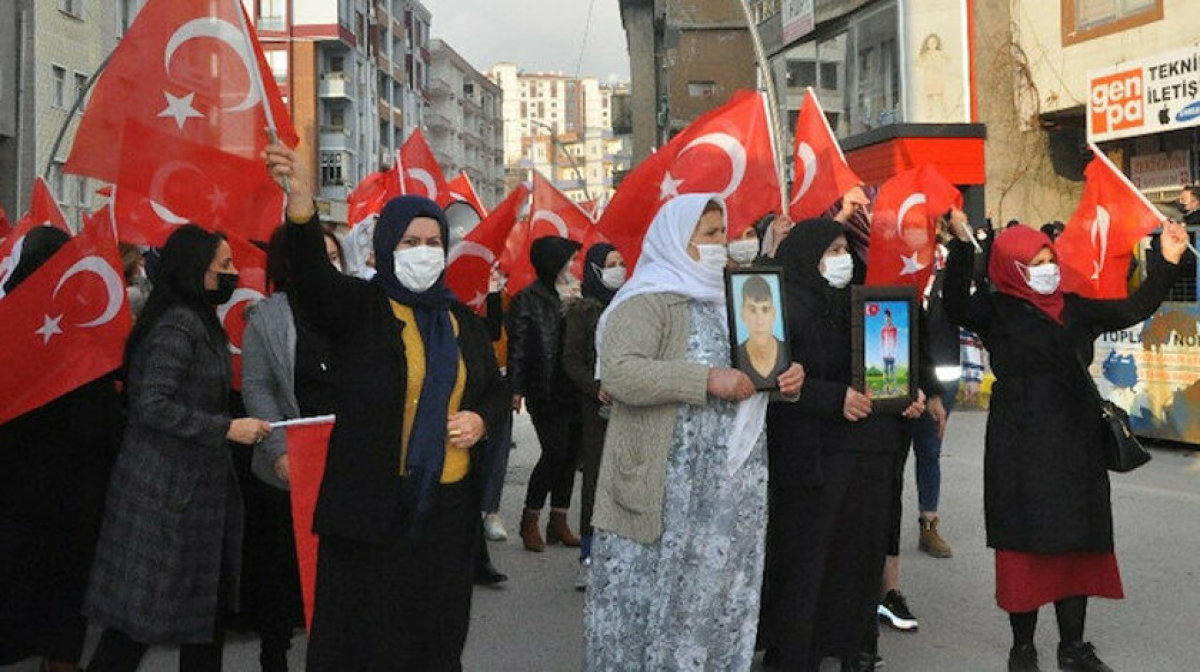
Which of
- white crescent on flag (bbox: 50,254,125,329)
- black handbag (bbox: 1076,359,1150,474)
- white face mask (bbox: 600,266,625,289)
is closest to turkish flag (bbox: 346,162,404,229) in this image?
white face mask (bbox: 600,266,625,289)

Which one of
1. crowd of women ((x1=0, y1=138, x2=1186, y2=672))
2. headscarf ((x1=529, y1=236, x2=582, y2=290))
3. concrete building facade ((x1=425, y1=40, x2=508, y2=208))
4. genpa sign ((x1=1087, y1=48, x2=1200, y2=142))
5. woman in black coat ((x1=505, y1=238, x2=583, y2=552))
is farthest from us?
concrete building facade ((x1=425, y1=40, x2=508, y2=208))

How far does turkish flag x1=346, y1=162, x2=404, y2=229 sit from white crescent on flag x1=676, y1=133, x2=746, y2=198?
113 inches

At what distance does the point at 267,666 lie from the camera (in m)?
5.24

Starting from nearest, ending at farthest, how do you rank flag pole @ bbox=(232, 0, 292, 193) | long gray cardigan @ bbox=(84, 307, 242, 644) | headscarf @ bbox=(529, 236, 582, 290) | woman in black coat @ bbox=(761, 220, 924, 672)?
long gray cardigan @ bbox=(84, 307, 242, 644) < woman in black coat @ bbox=(761, 220, 924, 672) < flag pole @ bbox=(232, 0, 292, 193) < headscarf @ bbox=(529, 236, 582, 290)

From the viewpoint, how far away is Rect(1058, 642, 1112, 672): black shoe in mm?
5441

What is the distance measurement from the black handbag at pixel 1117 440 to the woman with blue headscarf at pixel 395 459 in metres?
2.76

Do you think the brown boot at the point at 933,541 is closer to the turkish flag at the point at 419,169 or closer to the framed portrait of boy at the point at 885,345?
the framed portrait of boy at the point at 885,345

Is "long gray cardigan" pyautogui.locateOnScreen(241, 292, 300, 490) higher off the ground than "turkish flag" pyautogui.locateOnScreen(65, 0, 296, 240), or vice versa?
"turkish flag" pyautogui.locateOnScreen(65, 0, 296, 240)

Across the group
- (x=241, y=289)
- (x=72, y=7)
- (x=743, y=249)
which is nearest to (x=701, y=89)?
(x=72, y=7)

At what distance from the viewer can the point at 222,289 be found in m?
4.79

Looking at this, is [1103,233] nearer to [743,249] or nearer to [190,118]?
[743,249]

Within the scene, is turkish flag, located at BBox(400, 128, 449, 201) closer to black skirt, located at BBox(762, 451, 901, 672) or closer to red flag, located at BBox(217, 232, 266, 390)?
red flag, located at BBox(217, 232, 266, 390)

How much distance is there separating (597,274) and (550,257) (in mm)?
686

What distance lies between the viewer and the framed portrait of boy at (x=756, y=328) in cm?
430
